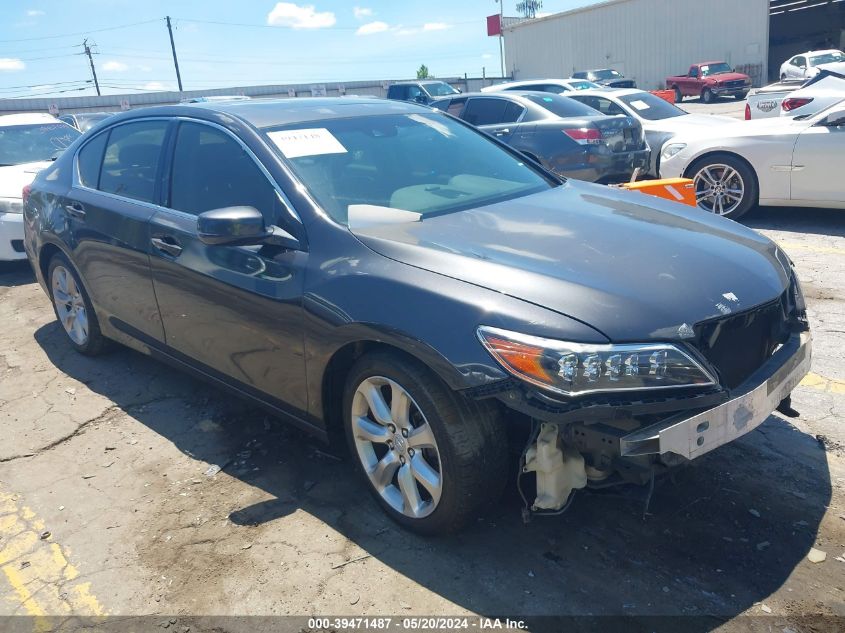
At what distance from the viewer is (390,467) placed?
9.61 feet

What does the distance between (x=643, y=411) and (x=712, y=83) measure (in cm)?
3511

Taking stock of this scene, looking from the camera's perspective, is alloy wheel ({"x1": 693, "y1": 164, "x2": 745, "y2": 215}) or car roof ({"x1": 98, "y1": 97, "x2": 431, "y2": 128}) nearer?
car roof ({"x1": 98, "y1": 97, "x2": 431, "y2": 128})

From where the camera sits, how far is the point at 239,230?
9.84 feet

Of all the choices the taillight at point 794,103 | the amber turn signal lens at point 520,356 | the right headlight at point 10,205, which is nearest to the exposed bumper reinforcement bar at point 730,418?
the amber turn signal lens at point 520,356

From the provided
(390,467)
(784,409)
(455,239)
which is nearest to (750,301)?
(784,409)

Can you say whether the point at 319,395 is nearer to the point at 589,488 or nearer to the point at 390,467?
the point at 390,467

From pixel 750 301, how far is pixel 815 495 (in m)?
0.99

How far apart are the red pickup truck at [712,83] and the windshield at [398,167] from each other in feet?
109

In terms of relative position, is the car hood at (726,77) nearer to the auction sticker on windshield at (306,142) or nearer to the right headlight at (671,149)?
the right headlight at (671,149)

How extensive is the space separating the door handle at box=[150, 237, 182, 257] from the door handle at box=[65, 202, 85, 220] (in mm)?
1004

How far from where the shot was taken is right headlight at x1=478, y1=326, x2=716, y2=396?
90.8 inches

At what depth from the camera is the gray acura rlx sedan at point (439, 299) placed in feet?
7.78

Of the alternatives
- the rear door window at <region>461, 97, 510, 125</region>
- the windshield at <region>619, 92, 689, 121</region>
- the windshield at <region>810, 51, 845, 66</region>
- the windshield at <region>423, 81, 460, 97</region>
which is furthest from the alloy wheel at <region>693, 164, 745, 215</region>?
the windshield at <region>810, 51, 845, 66</region>

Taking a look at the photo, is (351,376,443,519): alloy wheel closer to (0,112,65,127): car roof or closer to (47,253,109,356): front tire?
(47,253,109,356): front tire
